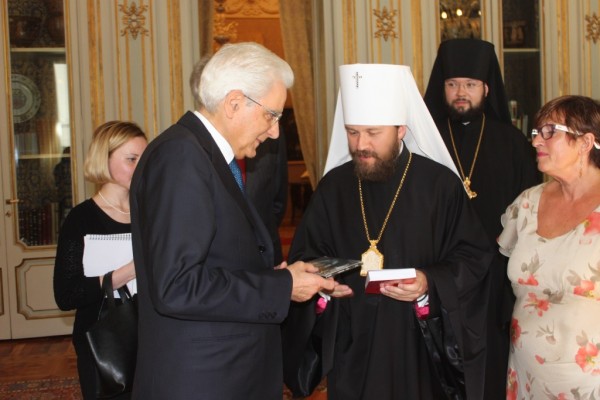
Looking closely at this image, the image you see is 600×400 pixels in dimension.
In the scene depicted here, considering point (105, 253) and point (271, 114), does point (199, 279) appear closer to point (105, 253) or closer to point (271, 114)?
point (271, 114)

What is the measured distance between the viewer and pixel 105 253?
114 inches

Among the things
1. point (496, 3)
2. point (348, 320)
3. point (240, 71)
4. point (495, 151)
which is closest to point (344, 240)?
point (348, 320)

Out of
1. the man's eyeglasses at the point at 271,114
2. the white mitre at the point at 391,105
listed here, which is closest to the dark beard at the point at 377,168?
the white mitre at the point at 391,105

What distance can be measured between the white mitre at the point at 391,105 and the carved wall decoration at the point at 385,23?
12.2ft

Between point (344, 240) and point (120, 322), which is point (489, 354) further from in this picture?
point (120, 322)

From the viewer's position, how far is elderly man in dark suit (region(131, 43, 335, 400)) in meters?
2.01

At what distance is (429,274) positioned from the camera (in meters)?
2.91

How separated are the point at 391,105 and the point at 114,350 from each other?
151 centimetres

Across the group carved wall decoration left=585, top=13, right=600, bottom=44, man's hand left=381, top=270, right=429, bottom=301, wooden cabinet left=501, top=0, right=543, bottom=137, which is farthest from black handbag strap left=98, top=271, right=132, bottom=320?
carved wall decoration left=585, top=13, right=600, bottom=44

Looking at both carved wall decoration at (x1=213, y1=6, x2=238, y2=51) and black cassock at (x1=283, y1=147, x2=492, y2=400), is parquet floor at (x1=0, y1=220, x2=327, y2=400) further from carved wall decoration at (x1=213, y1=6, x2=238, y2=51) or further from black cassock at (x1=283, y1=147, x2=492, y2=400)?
carved wall decoration at (x1=213, y1=6, x2=238, y2=51)

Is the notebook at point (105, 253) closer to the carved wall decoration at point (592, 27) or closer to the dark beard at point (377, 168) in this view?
the dark beard at point (377, 168)

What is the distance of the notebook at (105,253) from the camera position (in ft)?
9.43

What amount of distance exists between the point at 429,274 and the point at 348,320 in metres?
0.45

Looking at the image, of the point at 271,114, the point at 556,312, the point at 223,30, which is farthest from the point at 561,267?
the point at 223,30
